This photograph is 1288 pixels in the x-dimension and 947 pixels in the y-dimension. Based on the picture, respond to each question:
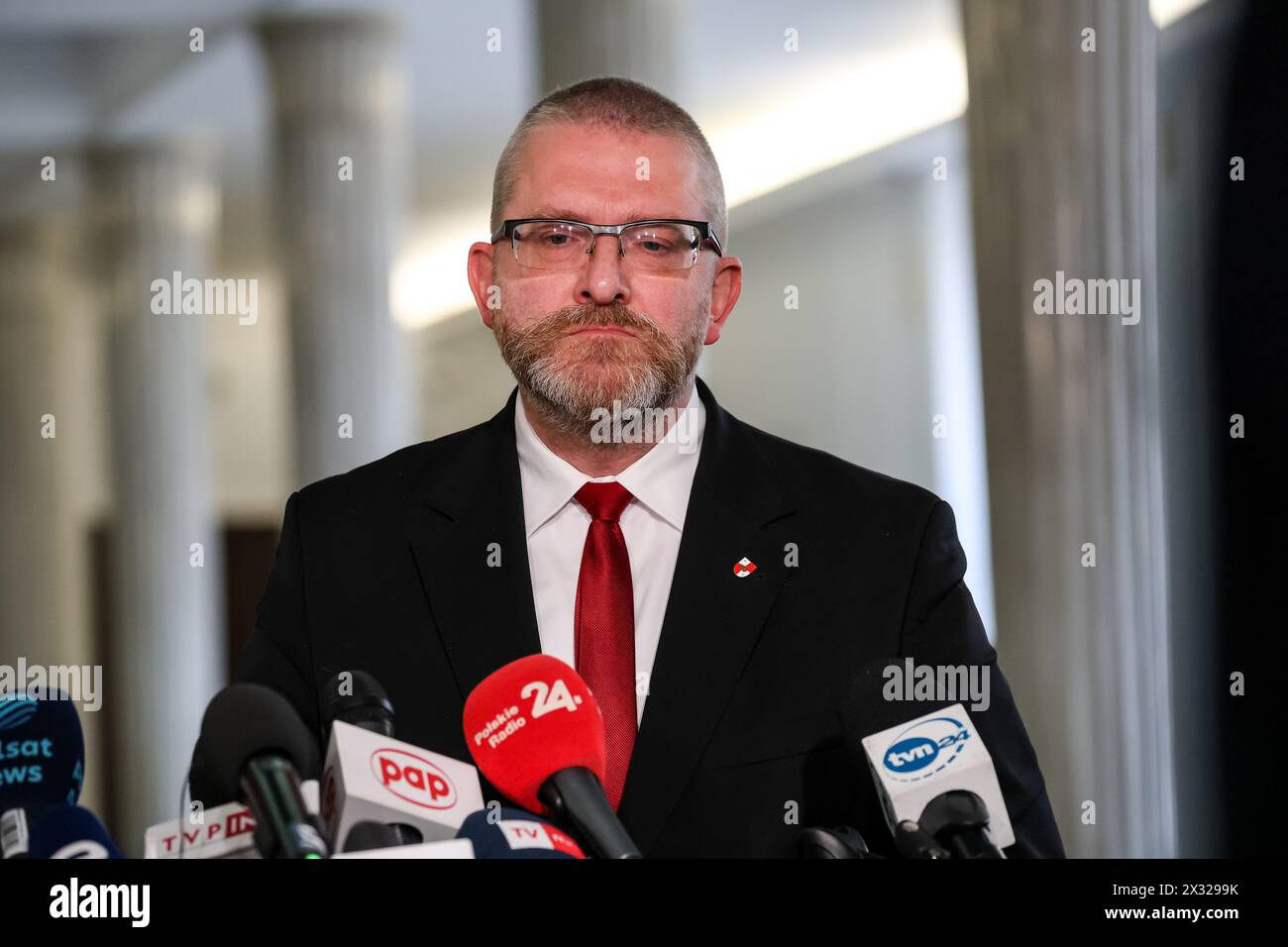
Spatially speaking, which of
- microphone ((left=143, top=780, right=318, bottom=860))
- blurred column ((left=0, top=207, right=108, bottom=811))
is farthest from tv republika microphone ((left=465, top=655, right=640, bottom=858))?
blurred column ((left=0, top=207, right=108, bottom=811))

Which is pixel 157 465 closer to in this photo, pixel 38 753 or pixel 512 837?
pixel 38 753

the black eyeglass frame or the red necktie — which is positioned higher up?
the black eyeglass frame

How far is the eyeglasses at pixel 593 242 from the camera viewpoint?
5.73 ft

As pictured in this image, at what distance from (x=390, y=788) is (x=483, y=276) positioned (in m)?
1.01

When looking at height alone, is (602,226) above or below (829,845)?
above

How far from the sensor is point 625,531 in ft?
5.74

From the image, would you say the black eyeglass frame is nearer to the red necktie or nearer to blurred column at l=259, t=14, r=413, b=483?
the red necktie

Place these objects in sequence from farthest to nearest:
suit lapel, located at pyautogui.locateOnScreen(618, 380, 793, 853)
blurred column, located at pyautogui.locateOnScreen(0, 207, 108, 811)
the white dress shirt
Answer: blurred column, located at pyautogui.locateOnScreen(0, 207, 108, 811), the white dress shirt, suit lapel, located at pyautogui.locateOnScreen(618, 380, 793, 853)

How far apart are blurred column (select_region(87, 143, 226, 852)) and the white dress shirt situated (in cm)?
205

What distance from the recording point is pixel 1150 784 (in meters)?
2.92

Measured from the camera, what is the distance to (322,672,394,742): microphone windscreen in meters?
1.26

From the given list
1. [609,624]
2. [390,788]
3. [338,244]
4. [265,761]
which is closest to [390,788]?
[390,788]

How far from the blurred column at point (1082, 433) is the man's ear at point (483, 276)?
4.92 feet

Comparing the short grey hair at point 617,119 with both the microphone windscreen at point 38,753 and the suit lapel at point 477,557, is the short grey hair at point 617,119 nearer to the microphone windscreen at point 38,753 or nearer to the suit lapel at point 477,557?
the suit lapel at point 477,557
